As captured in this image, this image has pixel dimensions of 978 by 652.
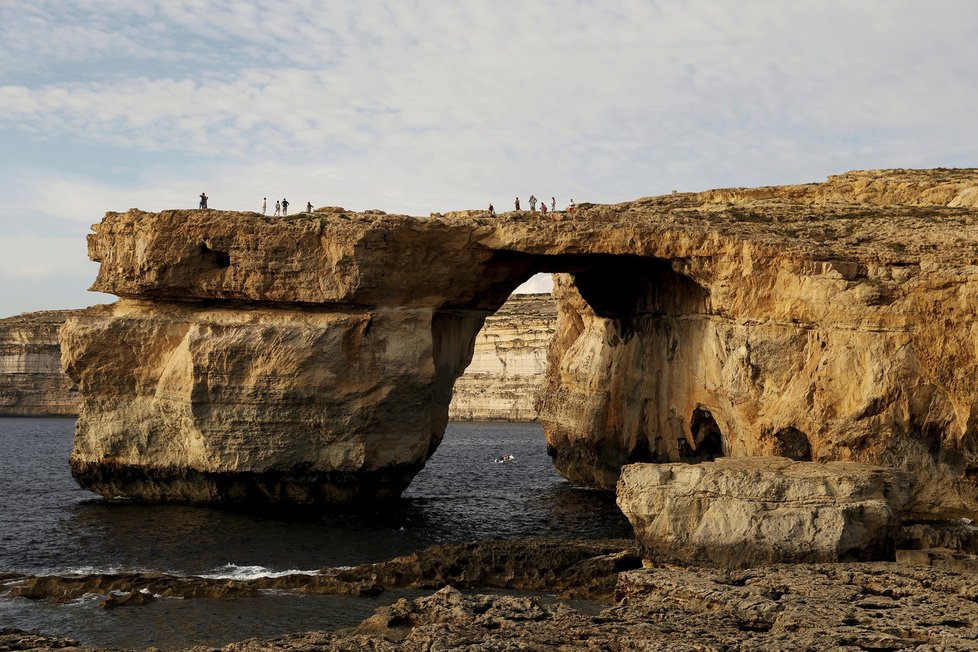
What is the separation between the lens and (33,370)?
302ft

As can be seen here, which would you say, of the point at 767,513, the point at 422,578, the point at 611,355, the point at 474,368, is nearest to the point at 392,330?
the point at 422,578

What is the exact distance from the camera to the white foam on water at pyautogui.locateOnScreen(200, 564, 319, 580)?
2175 centimetres

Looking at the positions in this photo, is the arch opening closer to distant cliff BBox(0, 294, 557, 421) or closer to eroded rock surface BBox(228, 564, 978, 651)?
eroded rock surface BBox(228, 564, 978, 651)

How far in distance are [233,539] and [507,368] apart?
6404 cm

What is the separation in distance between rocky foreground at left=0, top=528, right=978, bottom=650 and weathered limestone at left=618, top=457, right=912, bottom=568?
31.2 inches

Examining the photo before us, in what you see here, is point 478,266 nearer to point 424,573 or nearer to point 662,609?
point 424,573

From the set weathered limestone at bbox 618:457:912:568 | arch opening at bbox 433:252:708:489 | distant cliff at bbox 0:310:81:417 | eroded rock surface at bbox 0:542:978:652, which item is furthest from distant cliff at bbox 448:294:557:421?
eroded rock surface at bbox 0:542:978:652

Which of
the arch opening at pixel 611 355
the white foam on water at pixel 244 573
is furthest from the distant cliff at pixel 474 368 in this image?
the white foam on water at pixel 244 573

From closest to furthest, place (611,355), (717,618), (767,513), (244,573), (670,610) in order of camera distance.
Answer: (717,618), (670,610), (767,513), (244,573), (611,355)

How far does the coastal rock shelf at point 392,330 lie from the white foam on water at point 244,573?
7116mm

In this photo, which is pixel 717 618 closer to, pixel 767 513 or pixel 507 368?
pixel 767 513

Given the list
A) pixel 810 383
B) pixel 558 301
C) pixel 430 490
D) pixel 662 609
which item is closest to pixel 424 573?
pixel 662 609

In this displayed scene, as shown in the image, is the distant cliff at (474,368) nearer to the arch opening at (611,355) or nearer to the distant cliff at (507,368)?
the distant cliff at (507,368)

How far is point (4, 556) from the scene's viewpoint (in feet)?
78.5
